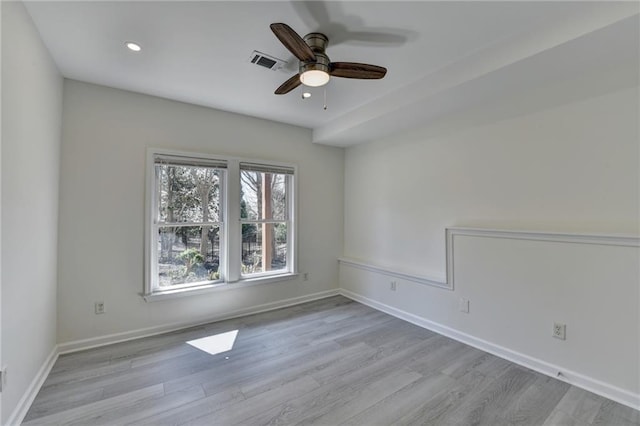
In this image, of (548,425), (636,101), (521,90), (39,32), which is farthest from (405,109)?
(39,32)

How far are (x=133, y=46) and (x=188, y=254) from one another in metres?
2.09

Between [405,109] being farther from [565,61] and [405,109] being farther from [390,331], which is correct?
Result: [390,331]

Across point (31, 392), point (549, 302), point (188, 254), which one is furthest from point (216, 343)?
point (549, 302)

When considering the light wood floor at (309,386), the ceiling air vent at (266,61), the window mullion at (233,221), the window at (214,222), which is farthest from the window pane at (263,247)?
the ceiling air vent at (266,61)

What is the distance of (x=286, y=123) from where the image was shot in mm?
3969

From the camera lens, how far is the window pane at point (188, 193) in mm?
3160

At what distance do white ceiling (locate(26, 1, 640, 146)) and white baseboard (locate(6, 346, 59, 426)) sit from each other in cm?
246

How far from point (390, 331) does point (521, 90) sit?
8.76ft

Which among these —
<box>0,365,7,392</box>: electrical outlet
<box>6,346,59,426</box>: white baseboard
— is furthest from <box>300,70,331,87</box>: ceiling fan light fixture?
<box>6,346,59,426</box>: white baseboard

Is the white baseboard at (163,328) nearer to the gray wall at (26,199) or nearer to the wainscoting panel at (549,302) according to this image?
the gray wall at (26,199)

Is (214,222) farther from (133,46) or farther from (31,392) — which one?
(31,392)

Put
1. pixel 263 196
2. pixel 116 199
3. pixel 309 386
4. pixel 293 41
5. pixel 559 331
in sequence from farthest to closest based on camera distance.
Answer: pixel 263 196, pixel 116 199, pixel 559 331, pixel 309 386, pixel 293 41

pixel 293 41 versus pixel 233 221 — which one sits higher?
pixel 293 41

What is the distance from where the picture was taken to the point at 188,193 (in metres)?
3.31
